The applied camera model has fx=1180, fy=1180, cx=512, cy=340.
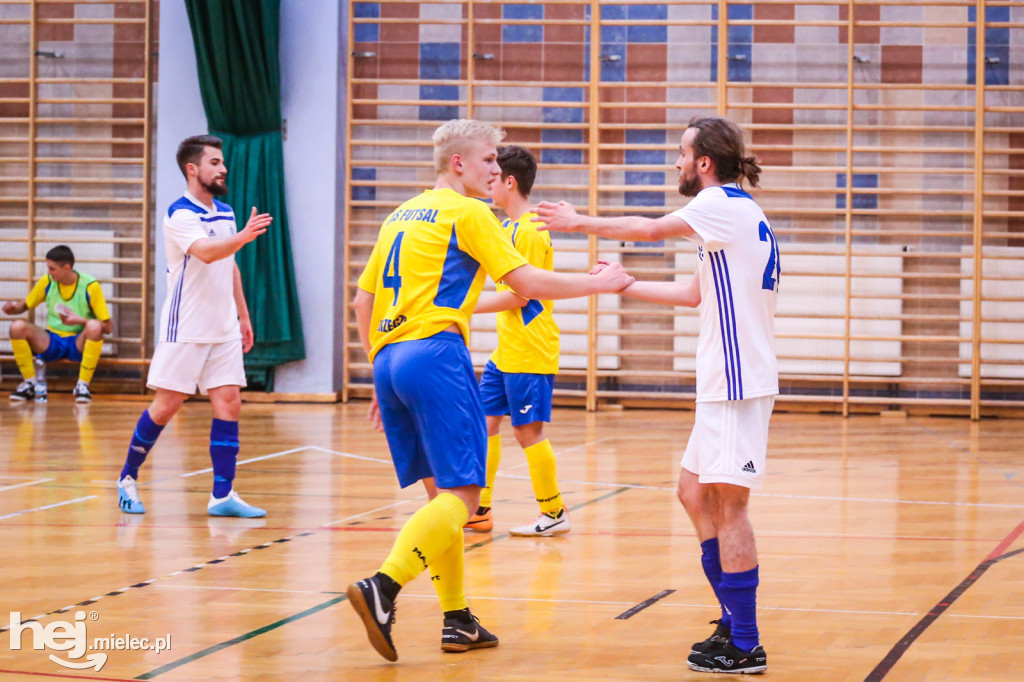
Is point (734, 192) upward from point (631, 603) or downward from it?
upward

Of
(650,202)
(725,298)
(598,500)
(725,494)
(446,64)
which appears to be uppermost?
(446,64)

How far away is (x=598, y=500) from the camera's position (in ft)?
19.5

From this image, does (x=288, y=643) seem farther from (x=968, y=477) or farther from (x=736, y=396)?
(x=968, y=477)

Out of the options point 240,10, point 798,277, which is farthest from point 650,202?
point 240,10

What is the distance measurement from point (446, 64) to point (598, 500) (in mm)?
6354

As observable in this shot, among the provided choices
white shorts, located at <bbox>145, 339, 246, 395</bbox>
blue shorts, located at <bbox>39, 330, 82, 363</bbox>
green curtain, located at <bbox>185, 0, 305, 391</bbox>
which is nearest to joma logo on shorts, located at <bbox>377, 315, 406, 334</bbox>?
white shorts, located at <bbox>145, 339, 246, 395</bbox>

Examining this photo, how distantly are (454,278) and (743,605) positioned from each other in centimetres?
116

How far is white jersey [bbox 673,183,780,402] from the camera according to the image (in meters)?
3.06

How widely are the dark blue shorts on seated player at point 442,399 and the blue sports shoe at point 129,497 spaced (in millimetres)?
2611

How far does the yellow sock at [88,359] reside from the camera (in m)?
10.8

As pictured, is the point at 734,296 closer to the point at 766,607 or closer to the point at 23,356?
the point at 766,607

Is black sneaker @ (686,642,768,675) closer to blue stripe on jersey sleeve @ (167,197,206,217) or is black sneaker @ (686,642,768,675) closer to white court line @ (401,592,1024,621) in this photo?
white court line @ (401,592,1024,621)

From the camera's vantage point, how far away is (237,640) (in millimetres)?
3297

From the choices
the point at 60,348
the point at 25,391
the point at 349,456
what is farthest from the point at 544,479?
the point at 25,391
